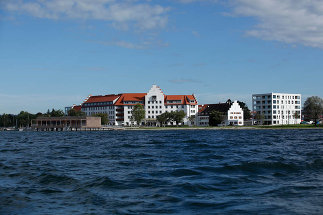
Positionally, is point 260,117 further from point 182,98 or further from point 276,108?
point 182,98

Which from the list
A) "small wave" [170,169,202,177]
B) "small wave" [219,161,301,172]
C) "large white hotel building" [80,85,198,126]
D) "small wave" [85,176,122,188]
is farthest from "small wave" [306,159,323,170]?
"large white hotel building" [80,85,198,126]

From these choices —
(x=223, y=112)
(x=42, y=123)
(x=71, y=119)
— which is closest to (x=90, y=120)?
(x=71, y=119)

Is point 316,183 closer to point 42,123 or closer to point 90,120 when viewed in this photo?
point 90,120

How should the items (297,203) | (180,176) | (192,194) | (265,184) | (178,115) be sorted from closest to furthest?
(297,203) → (192,194) → (265,184) → (180,176) → (178,115)

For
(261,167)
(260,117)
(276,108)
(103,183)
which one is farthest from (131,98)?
(103,183)

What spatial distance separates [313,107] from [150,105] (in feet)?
239

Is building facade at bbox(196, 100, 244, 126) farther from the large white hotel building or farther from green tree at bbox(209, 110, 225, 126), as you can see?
the large white hotel building

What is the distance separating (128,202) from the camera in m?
10.6

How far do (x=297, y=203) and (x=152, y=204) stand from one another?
12.7 feet

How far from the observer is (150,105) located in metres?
181

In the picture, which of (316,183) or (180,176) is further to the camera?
(180,176)

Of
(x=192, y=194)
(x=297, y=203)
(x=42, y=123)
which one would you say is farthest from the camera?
(x=42, y=123)

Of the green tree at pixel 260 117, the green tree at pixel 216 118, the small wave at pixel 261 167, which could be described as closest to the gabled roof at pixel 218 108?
the green tree at pixel 216 118

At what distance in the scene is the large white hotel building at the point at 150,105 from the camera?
17975 centimetres
